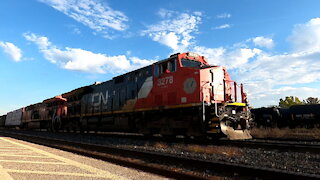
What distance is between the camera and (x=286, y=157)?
7.34m

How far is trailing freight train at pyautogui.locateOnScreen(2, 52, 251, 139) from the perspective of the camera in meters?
10.5

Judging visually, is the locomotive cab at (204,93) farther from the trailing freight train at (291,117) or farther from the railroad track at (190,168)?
the trailing freight train at (291,117)

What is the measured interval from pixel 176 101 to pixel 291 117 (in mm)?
15705

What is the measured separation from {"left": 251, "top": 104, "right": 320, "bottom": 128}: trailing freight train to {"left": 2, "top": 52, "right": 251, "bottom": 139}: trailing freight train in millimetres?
12899

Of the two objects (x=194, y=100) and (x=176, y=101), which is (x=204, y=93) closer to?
(x=194, y=100)

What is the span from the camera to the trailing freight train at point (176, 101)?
1048 centimetres

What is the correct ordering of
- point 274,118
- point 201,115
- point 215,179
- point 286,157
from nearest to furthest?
point 215,179 < point 286,157 < point 201,115 < point 274,118

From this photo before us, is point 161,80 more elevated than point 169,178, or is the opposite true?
point 161,80

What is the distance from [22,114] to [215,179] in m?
35.6

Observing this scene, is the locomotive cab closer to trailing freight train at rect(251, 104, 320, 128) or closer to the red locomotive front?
the red locomotive front

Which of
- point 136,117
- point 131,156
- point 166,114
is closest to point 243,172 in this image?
point 131,156

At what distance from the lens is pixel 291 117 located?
2270 cm

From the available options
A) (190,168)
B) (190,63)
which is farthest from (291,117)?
(190,168)

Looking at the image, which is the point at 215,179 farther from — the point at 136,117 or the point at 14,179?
the point at 136,117
